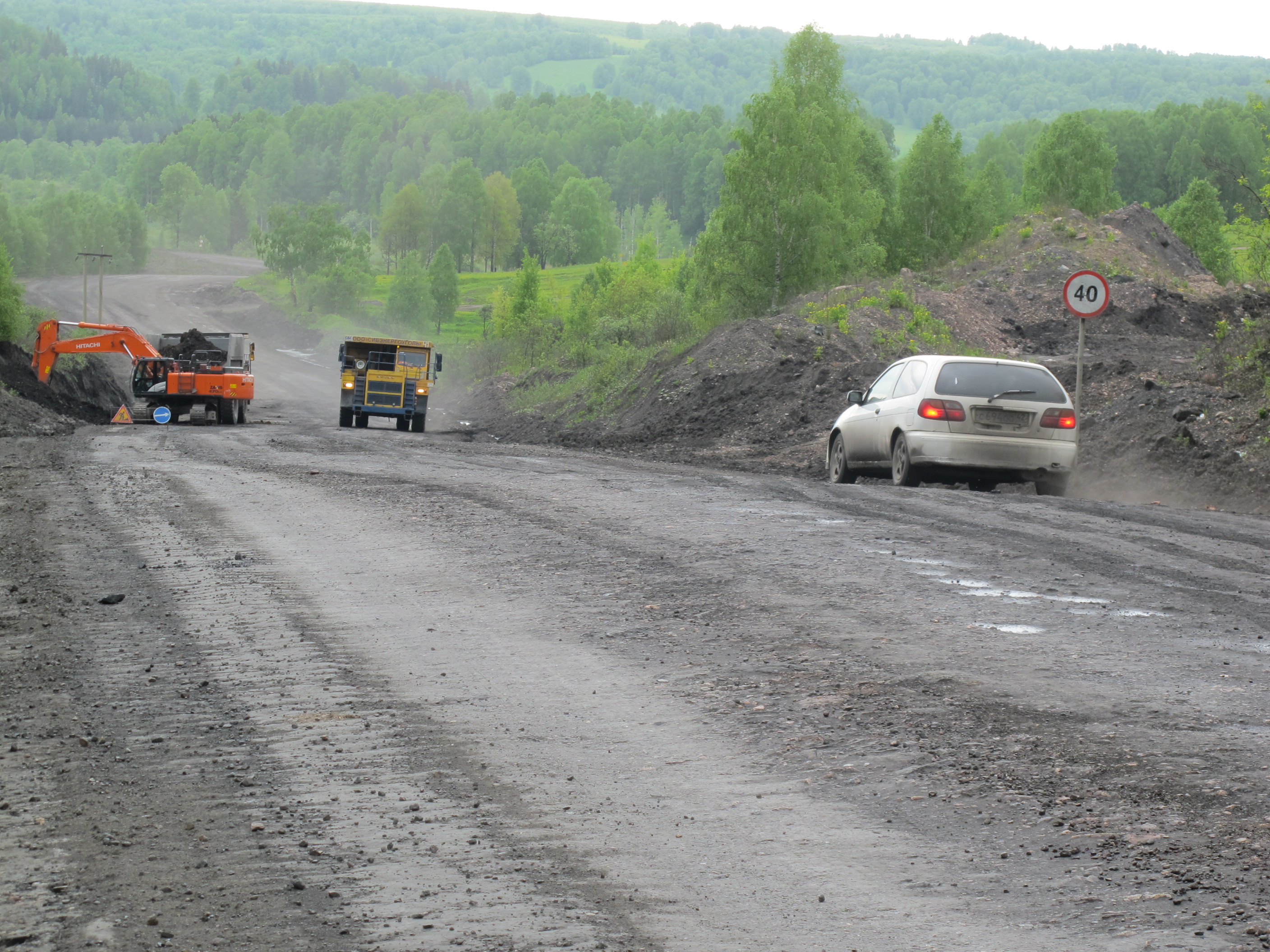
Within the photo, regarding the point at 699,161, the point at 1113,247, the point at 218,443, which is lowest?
the point at 218,443

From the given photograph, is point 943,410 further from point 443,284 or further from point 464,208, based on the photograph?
point 464,208

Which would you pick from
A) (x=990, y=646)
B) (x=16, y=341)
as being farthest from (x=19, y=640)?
(x=16, y=341)

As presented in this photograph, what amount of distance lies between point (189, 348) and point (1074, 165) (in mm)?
47135

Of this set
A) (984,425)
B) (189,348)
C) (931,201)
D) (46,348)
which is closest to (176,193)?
(931,201)

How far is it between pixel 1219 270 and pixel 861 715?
2590 inches

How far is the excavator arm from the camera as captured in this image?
33.0 metres

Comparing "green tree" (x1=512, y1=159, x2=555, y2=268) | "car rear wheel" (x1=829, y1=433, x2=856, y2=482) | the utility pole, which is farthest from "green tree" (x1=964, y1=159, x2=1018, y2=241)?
"green tree" (x1=512, y1=159, x2=555, y2=268)

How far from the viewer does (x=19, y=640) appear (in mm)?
7699

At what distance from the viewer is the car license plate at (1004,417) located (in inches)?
596

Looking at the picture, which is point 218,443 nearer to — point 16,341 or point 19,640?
point 19,640

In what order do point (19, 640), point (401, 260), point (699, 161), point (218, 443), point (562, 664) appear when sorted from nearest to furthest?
point (562, 664) → point (19, 640) → point (218, 443) → point (401, 260) → point (699, 161)

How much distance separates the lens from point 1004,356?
114ft

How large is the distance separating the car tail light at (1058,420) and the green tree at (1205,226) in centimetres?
5667

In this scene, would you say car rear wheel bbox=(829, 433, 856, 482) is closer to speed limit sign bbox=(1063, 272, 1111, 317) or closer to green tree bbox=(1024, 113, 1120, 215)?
speed limit sign bbox=(1063, 272, 1111, 317)
